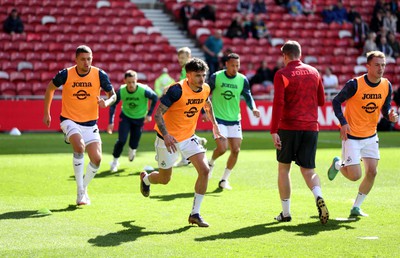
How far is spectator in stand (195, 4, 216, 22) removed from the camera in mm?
34594

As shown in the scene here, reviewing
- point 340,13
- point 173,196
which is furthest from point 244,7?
point 173,196

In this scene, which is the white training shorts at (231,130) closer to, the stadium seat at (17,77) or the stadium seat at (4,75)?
the stadium seat at (17,77)

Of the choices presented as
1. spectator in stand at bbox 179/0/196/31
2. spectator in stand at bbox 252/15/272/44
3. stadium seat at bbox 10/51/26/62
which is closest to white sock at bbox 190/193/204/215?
stadium seat at bbox 10/51/26/62

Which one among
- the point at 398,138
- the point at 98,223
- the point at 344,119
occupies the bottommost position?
the point at 398,138

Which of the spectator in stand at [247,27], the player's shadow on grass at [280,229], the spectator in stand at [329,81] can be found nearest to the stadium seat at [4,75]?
the spectator in stand at [247,27]

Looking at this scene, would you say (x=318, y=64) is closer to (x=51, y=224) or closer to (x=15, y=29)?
(x=15, y=29)

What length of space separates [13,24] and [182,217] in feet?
72.0

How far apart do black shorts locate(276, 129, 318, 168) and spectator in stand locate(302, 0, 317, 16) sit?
89.9ft

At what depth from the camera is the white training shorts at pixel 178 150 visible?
10867mm

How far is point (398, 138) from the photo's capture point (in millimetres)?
27062

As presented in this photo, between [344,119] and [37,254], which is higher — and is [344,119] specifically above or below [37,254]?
above

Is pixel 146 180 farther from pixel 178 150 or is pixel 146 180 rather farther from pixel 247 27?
pixel 247 27

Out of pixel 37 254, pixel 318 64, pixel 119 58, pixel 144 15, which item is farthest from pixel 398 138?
pixel 37 254

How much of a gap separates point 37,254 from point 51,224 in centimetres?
199
